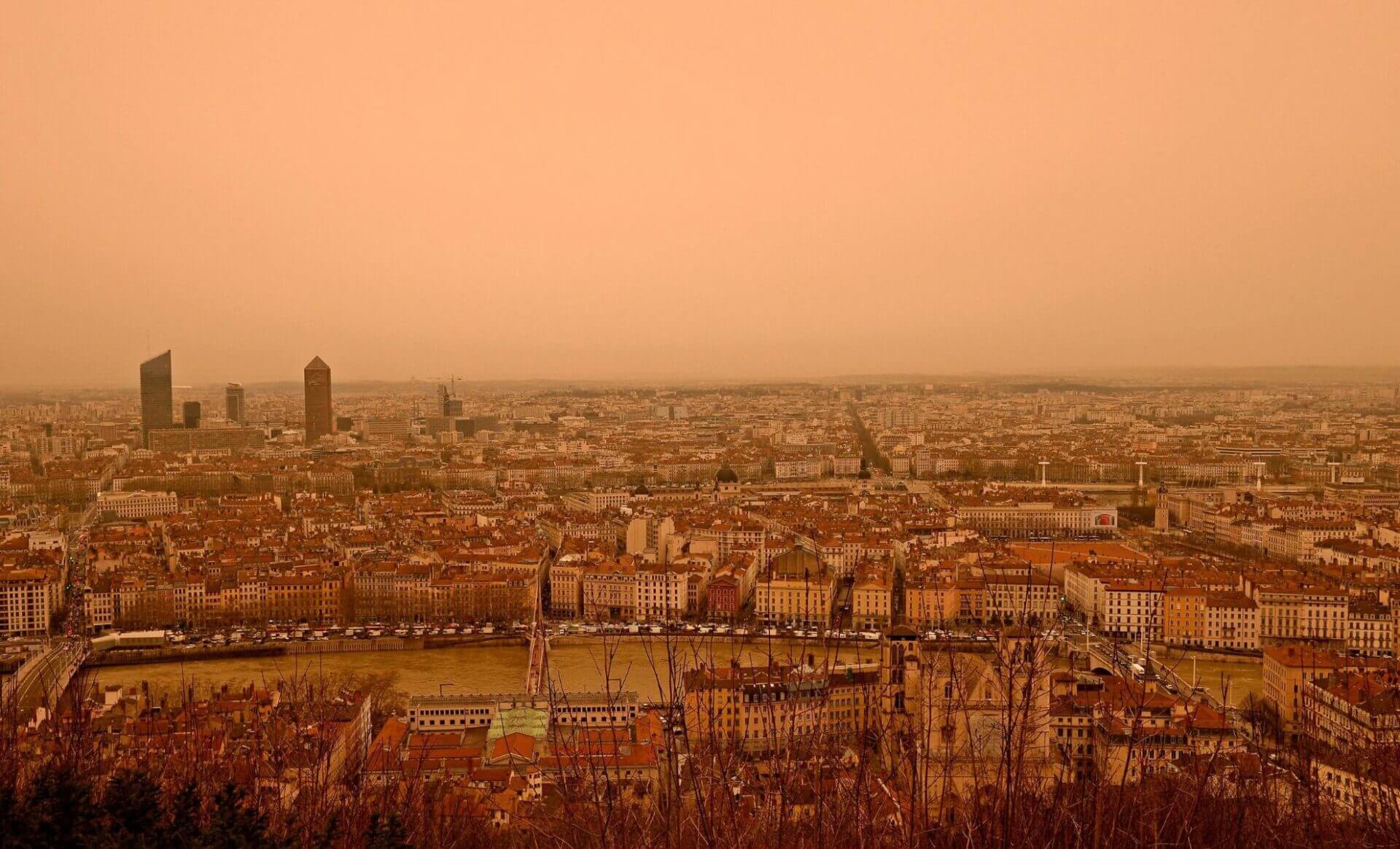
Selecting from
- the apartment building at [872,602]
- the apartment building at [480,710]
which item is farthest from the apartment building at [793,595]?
the apartment building at [480,710]

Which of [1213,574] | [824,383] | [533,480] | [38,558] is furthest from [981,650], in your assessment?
[824,383]

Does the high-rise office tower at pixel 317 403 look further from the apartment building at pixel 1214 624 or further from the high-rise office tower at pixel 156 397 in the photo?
the apartment building at pixel 1214 624

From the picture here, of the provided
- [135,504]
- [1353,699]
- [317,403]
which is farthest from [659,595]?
[317,403]

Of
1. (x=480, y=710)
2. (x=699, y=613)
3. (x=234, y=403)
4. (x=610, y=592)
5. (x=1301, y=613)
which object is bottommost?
(x=699, y=613)

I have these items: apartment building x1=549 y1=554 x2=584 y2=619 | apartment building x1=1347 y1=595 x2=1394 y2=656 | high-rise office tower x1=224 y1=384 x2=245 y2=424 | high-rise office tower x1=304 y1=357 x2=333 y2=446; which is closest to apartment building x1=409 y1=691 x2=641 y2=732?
apartment building x1=549 y1=554 x2=584 y2=619

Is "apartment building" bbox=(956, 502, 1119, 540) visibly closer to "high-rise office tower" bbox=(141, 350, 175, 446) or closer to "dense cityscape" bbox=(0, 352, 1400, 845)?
"dense cityscape" bbox=(0, 352, 1400, 845)

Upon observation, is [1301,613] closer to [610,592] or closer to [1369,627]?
[1369,627]
